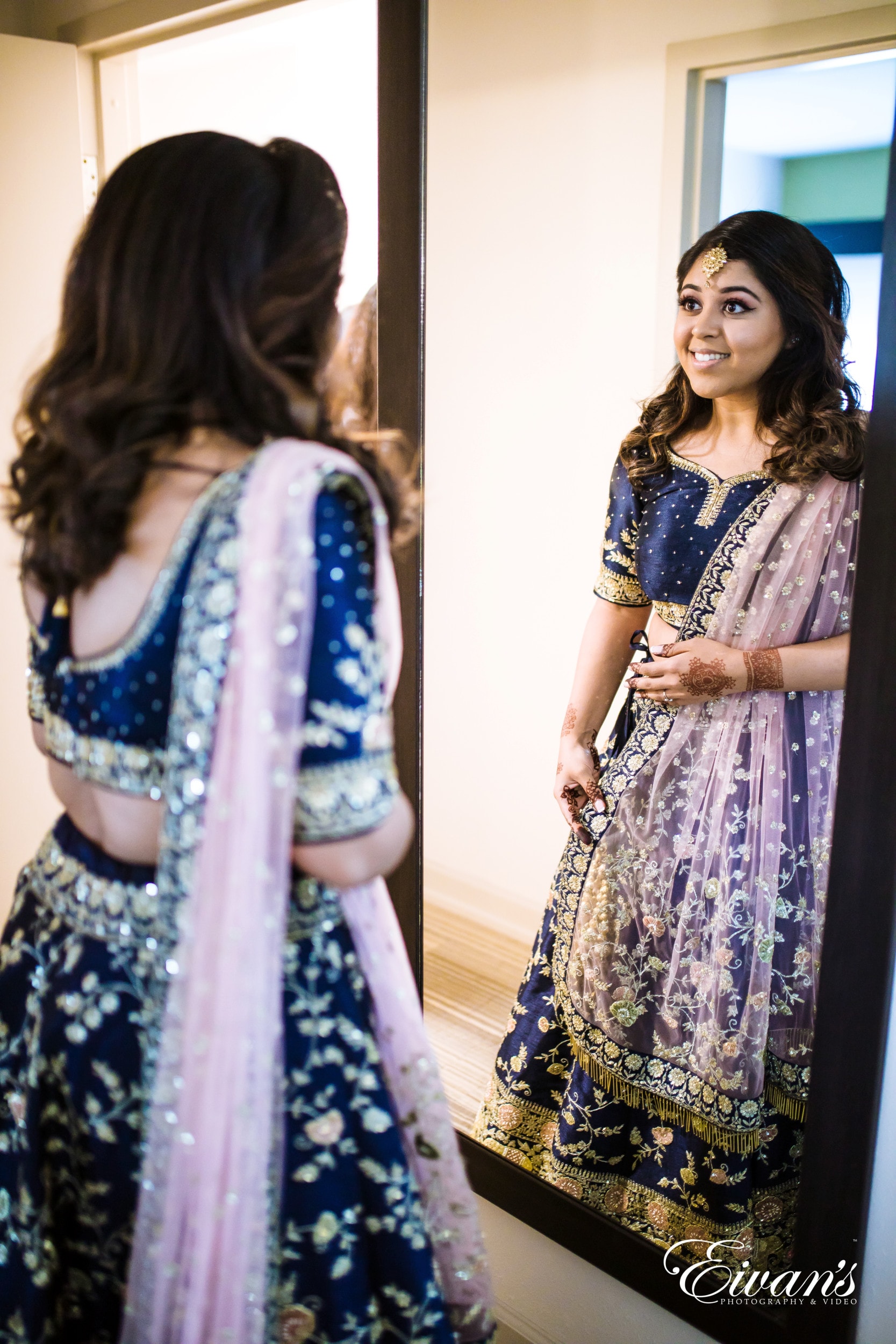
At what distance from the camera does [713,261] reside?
100 cm

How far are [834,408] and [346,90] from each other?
0.82 m

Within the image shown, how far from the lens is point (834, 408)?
37.2 inches

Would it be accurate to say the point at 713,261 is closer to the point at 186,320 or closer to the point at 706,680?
the point at 706,680

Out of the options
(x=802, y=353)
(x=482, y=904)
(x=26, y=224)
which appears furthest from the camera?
(x=26, y=224)

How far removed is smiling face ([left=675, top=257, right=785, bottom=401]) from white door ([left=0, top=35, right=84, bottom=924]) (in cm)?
113

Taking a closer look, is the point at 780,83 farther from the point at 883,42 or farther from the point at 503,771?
the point at 503,771

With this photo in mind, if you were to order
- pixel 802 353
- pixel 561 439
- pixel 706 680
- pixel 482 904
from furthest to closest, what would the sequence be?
pixel 482 904, pixel 561 439, pixel 706 680, pixel 802 353

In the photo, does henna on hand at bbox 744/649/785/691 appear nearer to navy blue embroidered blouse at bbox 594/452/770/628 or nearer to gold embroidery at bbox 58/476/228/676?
navy blue embroidered blouse at bbox 594/452/770/628

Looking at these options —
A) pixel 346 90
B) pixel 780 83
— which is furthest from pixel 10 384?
pixel 780 83

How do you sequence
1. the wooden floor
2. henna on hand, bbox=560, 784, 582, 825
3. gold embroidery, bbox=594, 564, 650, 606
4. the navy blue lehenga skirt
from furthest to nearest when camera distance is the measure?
the wooden floor → henna on hand, bbox=560, 784, 582, 825 → gold embroidery, bbox=594, 564, 650, 606 → the navy blue lehenga skirt

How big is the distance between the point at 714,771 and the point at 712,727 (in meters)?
0.05

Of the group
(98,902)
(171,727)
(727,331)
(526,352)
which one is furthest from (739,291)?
(98,902)

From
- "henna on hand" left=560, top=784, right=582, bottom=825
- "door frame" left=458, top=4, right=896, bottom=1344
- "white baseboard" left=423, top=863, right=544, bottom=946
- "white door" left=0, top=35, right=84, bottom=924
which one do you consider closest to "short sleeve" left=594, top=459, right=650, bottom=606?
"door frame" left=458, top=4, right=896, bottom=1344

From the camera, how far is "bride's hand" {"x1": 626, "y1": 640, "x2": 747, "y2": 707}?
1050 mm
